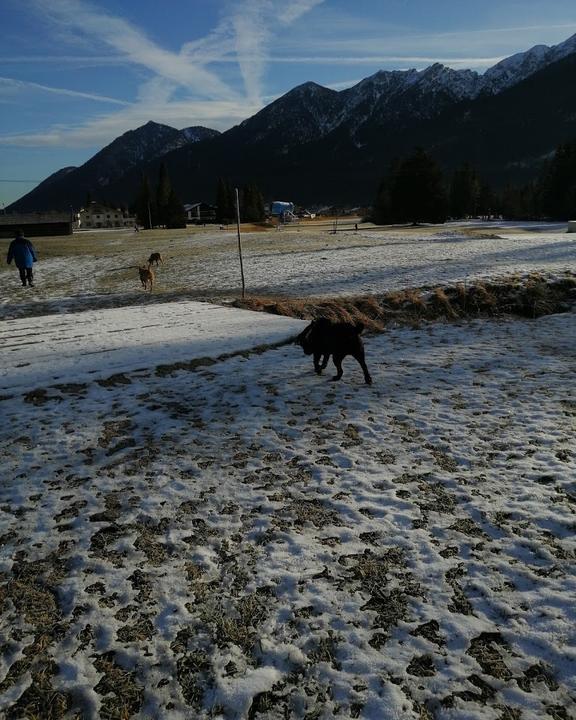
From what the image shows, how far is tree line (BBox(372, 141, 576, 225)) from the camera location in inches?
2410

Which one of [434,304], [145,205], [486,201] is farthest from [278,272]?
[486,201]

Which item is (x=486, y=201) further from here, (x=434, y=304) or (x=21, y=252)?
(x=21, y=252)

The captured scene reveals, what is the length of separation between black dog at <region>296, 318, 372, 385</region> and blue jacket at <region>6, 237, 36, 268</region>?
1591 centimetres

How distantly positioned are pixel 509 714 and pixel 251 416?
16.3 feet

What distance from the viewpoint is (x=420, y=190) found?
61625 millimetres

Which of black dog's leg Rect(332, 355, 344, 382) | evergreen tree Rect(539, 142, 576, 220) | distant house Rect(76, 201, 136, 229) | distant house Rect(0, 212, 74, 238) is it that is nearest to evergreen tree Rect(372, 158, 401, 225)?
evergreen tree Rect(539, 142, 576, 220)

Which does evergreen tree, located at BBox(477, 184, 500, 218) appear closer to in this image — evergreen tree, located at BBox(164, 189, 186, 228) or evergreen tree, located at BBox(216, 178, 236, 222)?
evergreen tree, located at BBox(216, 178, 236, 222)

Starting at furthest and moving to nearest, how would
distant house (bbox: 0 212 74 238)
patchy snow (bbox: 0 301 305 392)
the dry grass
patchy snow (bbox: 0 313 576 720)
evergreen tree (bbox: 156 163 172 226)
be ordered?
evergreen tree (bbox: 156 163 172 226)
distant house (bbox: 0 212 74 238)
the dry grass
patchy snow (bbox: 0 301 305 392)
patchy snow (bbox: 0 313 576 720)

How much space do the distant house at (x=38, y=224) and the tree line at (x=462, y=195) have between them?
173ft

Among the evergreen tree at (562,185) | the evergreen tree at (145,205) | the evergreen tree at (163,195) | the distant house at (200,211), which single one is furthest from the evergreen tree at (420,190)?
the distant house at (200,211)

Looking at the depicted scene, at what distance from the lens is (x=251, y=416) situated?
7.27 metres

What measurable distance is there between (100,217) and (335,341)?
174 m

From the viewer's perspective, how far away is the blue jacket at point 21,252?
19.6 meters

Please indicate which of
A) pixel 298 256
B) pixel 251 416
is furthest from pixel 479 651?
pixel 298 256
